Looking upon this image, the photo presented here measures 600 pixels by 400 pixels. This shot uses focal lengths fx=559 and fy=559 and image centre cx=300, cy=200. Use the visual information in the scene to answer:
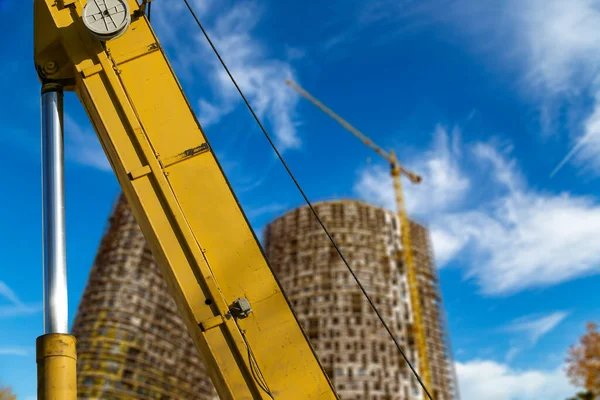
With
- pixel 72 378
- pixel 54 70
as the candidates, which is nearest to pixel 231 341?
pixel 72 378

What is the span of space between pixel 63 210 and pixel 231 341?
2024 mm

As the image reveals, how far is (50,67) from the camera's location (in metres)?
5.95

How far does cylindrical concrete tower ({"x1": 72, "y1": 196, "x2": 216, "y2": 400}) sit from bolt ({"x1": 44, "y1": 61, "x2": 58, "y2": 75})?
155ft

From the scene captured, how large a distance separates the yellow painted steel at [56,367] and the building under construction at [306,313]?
47856 mm

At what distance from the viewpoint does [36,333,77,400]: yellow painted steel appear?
4.48 metres

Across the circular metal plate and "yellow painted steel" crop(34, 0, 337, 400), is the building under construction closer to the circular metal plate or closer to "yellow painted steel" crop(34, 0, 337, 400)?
"yellow painted steel" crop(34, 0, 337, 400)

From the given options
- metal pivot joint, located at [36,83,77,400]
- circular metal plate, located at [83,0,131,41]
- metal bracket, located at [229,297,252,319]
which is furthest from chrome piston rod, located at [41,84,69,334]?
metal bracket, located at [229,297,252,319]

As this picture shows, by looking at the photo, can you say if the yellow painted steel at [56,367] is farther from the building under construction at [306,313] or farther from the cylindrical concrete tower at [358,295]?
the cylindrical concrete tower at [358,295]

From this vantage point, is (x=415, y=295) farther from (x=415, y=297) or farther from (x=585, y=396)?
(x=585, y=396)

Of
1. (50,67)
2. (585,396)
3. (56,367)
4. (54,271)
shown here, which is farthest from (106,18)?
(585,396)

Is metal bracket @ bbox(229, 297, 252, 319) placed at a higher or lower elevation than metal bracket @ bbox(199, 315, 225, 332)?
higher

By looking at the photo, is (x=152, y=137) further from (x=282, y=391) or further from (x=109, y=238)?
(x=109, y=238)

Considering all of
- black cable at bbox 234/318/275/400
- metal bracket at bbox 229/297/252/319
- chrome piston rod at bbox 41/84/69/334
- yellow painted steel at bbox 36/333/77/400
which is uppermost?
chrome piston rod at bbox 41/84/69/334

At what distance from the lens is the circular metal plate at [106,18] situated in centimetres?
568
